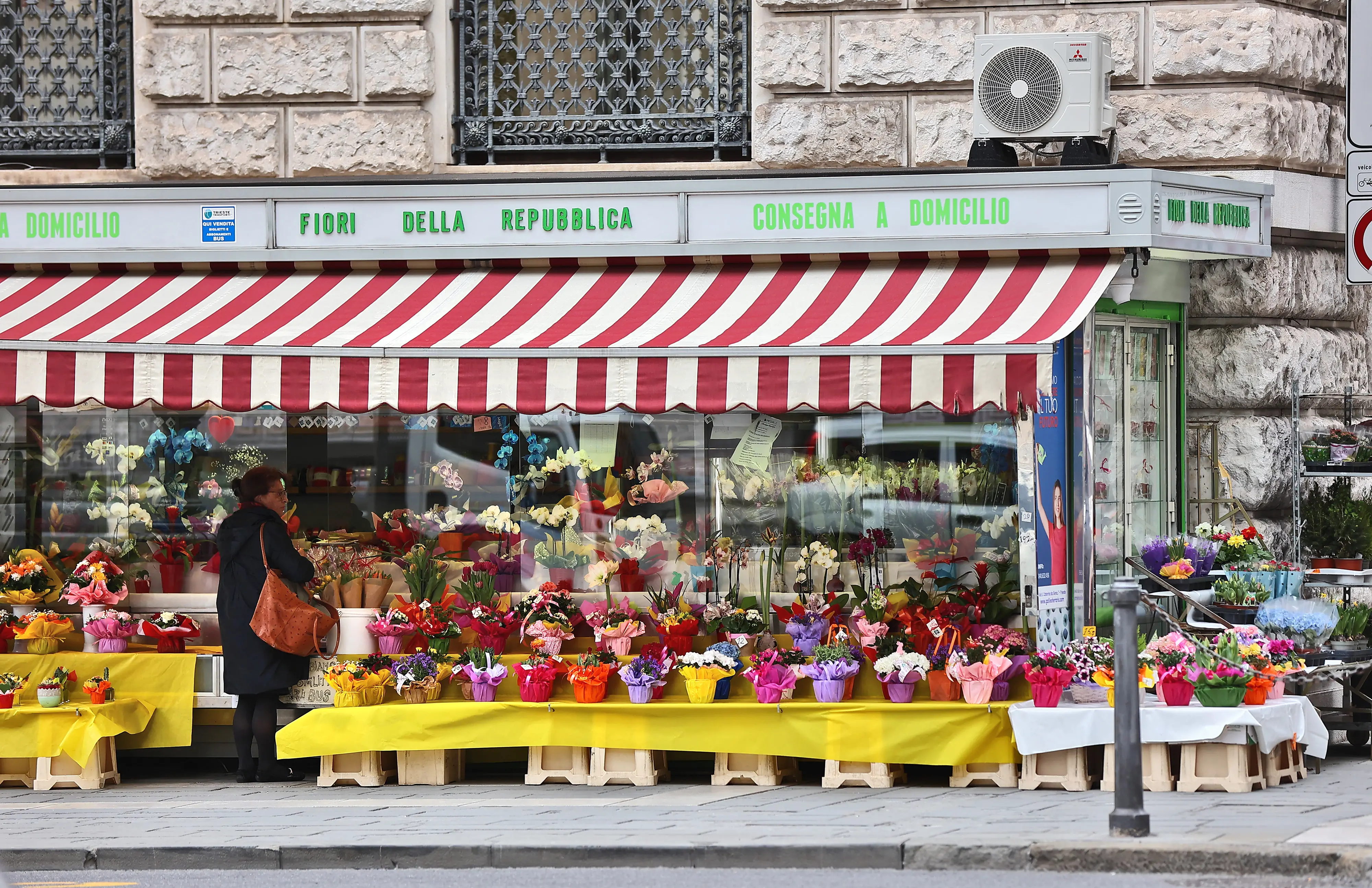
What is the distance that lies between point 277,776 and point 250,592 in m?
1.03

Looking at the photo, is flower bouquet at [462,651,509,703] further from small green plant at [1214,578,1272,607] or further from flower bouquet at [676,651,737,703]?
small green plant at [1214,578,1272,607]

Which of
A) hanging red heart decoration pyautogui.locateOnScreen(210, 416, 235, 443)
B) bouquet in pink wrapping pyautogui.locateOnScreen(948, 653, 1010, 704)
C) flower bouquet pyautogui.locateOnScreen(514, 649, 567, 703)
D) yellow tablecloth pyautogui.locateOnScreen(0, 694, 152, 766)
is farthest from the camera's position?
hanging red heart decoration pyautogui.locateOnScreen(210, 416, 235, 443)

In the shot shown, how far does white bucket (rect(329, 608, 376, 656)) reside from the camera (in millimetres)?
10383

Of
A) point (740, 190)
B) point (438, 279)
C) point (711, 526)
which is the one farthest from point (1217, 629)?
point (438, 279)

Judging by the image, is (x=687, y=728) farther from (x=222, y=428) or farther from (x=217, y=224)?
(x=217, y=224)

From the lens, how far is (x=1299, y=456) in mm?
10805

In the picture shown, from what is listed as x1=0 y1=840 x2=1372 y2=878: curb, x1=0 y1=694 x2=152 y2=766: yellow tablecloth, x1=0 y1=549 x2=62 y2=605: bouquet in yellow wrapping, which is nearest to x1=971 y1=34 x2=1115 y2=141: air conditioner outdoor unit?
x1=0 y1=840 x2=1372 y2=878: curb

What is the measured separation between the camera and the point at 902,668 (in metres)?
9.39

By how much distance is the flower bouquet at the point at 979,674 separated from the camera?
9.30 metres

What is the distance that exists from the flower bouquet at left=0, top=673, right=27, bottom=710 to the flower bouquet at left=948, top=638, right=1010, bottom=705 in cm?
510

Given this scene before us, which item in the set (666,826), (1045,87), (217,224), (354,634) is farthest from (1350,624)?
(217,224)

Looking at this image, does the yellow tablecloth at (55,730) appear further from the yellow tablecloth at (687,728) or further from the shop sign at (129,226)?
the shop sign at (129,226)

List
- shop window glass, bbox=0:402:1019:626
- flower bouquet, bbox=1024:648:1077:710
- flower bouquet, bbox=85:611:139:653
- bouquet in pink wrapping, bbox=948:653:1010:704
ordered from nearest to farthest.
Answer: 1. flower bouquet, bbox=1024:648:1077:710
2. bouquet in pink wrapping, bbox=948:653:1010:704
3. shop window glass, bbox=0:402:1019:626
4. flower bouquet, bbox=85:611:139:653

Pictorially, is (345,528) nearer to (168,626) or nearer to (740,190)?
(168,626)
